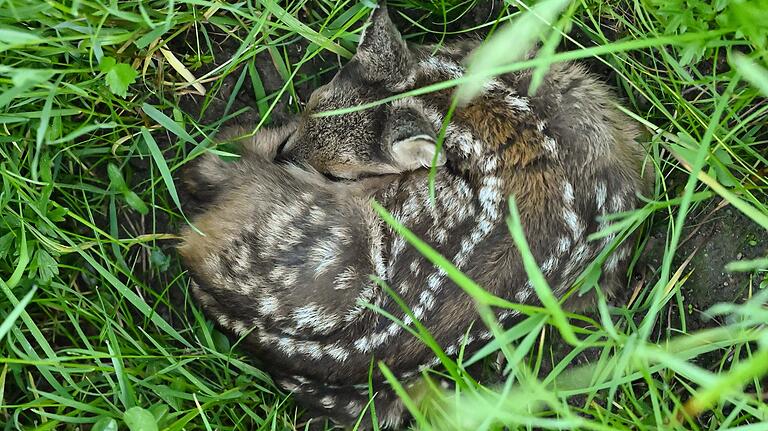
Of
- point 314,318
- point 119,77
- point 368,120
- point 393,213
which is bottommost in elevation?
point 314,318

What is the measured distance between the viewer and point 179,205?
123 inches

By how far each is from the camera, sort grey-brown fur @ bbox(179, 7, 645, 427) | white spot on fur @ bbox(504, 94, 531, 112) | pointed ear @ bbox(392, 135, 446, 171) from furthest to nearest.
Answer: white spot on fur @ bbox(504, 94, 531, 112) → grey-brown fur @ bbox(179, 7, 645, 427) → pointed ear @ bbox(392, 135, 446, 171)

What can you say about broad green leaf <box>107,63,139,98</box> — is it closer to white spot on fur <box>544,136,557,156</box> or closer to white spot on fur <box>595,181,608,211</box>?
white spot on fur <box>544,136,557,156</box>

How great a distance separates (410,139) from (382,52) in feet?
1.37

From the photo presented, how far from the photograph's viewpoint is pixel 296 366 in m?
3.02

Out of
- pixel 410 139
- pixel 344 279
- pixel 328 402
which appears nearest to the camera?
pixel 410 139

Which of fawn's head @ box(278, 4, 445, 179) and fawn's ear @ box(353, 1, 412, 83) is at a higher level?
fawn's ear @ box(353, 1, 412, 83)

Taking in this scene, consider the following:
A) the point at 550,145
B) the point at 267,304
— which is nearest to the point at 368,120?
the point at 550,145

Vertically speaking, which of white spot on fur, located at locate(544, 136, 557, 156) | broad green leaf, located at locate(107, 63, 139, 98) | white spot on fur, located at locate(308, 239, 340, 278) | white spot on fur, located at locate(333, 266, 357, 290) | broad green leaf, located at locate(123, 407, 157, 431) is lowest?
broad green leaf, located at locate(123, 407, 157, 431)

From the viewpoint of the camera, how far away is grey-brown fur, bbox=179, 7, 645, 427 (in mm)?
2939

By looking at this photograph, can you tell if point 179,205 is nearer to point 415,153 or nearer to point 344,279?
point 344,279

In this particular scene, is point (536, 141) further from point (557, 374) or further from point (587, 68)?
point (557, 374)

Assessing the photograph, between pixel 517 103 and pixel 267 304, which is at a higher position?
pixel 517 103

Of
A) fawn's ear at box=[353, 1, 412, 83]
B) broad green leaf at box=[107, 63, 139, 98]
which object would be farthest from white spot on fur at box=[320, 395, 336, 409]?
broad green leaf at box=[107, 63, 139, 98]
